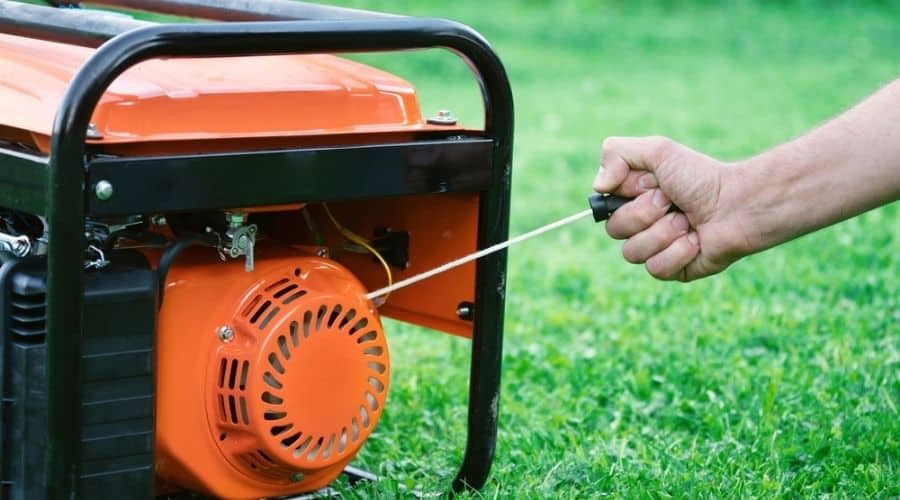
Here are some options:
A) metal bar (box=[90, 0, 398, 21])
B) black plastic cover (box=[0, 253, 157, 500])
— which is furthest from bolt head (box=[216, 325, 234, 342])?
metal bar (box=[90, 0, 398, 21])

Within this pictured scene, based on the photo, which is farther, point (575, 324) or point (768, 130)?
point (768, 130)

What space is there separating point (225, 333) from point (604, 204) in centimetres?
67

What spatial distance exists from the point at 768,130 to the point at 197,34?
571 centimetres

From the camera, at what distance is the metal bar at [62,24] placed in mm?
2109

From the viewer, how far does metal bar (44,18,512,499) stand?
1.73m

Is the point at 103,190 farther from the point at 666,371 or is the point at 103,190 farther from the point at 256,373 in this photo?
the point at 666,371

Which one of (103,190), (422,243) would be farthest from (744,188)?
(103,190)

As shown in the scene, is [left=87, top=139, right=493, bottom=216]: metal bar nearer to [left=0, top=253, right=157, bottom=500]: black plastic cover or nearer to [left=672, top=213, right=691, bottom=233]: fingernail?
[left=0, top=253, right=157, bottom=500]: black plastic cover

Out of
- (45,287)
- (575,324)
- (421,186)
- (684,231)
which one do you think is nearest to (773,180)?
(684,231)

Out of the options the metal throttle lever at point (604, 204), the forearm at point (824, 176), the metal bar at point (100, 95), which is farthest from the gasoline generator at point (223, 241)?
the forearm at point (824, 176)

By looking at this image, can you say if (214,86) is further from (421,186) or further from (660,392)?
(660,392)

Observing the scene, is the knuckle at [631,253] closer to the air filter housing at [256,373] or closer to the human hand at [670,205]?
the human hand at [670,205]

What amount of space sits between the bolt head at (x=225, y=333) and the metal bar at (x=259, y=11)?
0.55 m

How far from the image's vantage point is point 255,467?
2.17 m
